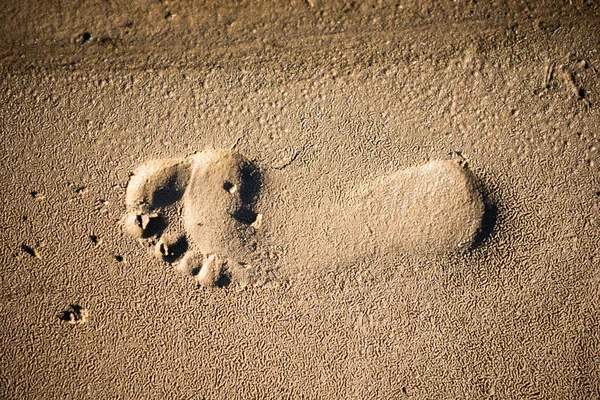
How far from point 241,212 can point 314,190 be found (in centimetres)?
28

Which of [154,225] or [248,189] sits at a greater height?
[248,189]

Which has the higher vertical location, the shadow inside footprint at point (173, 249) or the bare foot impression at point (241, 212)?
the bare foot impression at point (241, 212)

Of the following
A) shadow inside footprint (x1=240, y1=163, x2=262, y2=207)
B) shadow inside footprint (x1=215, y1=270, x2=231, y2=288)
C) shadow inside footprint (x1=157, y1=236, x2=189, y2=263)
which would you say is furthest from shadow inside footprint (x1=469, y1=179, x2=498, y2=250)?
shadow inside footprint (x1=157, y1=236, x2=189, y2=263)

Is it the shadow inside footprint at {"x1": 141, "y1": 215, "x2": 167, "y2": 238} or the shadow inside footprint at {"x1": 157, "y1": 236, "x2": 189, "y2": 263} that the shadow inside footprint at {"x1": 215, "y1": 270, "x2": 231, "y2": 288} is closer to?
the shadow inside footprint at {"x1": 157, "y1": 236, "x2": 189, "y2": 263}

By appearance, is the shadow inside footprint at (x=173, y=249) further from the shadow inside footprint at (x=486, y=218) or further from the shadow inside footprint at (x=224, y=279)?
the shadow inside footprint at (x=486, y=218)

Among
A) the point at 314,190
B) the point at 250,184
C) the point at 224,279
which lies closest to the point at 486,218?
the point at 314,190

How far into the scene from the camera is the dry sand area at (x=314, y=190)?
1.50 meters

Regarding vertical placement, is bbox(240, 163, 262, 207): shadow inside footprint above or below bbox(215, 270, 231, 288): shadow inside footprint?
above

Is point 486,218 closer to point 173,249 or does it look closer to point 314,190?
point 314,190

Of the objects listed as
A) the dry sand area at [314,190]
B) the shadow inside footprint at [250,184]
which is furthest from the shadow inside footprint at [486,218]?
the shadow inside footprint at [250,184]

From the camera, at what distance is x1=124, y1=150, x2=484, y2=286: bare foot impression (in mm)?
1491

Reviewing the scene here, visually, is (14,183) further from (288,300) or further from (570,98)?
(570,98)

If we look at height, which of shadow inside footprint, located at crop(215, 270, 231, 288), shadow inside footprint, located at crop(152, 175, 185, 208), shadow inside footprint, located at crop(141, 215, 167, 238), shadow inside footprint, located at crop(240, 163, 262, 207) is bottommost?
shadow inside footprint, located at crop(215, 270, 231, 288)

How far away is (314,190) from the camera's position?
1.51m
